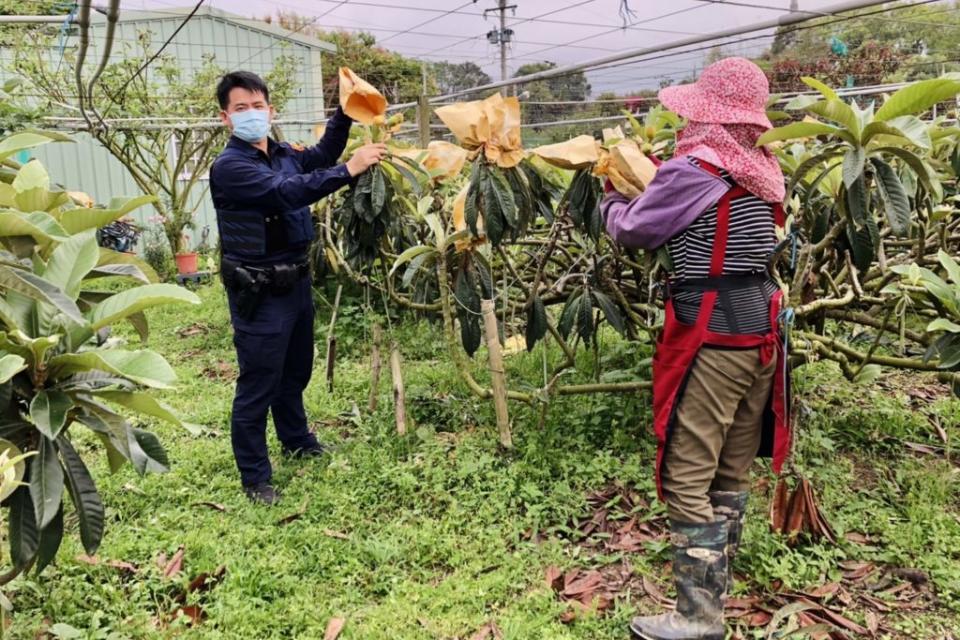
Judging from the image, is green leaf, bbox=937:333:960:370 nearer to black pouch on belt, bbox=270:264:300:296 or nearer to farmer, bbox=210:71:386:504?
farmer, bbox=210:71:386:504

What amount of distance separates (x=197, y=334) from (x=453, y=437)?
3.10 metres

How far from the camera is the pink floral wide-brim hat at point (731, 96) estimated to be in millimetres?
2008

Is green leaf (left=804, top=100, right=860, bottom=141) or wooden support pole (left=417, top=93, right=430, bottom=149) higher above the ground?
wooden support pole (left=417, top=93, right=430, bottom=149)

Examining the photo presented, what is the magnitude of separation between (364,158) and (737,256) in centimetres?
136

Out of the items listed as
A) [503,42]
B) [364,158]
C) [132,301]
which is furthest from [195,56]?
[132,301]

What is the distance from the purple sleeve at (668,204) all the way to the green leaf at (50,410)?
1.48 metres

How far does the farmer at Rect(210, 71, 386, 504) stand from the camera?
281 centimetres

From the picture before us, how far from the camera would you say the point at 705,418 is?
6.98ft

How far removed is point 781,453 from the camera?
225cm

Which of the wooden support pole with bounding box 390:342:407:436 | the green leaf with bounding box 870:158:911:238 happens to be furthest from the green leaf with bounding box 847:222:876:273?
the wooden support pole with bounding box 390:342:407:436

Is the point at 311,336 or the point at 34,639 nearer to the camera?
the point at 34,639

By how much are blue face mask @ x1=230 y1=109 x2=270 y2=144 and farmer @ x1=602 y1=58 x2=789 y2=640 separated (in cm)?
149

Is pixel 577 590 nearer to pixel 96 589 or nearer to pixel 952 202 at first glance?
pixel 96 589

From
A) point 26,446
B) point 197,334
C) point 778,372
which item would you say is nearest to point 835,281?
point 778,372
